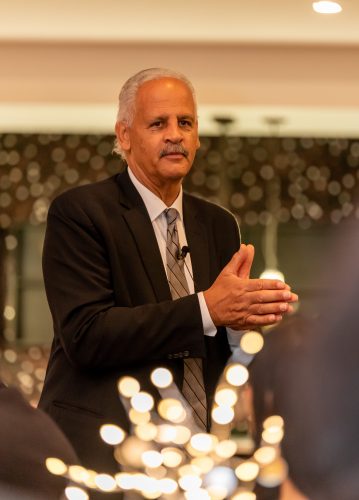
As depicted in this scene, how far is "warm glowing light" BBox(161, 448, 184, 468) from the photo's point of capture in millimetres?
855

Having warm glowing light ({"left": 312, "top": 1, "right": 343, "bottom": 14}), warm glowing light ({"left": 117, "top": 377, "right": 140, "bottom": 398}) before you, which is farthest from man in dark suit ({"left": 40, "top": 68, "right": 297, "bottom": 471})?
warm glowing light ({"left": 312, "top": 1, "right": 343, "bottom": 14})

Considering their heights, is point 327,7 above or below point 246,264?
above

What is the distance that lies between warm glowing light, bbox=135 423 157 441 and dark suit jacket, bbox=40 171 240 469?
0.53 meters

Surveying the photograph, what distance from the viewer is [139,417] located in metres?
0.89

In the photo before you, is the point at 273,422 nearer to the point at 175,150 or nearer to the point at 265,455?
the point at 265,455

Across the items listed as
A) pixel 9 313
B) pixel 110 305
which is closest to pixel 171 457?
pixel 110 305

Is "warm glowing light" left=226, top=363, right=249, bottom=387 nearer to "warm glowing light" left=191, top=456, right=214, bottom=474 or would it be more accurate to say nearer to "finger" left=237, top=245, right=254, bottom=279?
"warm glowing light" left=191, top=456, right=214, bottom=474

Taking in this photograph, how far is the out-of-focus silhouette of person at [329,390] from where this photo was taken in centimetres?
72

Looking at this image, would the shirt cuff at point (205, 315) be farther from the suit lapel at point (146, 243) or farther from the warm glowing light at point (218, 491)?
the warm glowing light at point (218, 491)

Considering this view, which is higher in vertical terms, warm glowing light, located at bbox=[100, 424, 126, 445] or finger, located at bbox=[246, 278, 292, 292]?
finger, located at bbox=[246, 278, 292, 292]

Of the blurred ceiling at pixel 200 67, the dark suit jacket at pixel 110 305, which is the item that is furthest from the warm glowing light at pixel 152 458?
the blurred ceiling at pixel 200 67

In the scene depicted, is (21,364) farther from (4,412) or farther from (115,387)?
(4,412)

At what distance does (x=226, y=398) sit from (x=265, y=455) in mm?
68

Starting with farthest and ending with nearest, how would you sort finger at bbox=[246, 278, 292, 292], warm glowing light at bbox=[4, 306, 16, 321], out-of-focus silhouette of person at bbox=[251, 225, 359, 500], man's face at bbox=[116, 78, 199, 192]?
warm glowing light at bbox=[4, 306, 16, 321] < man's face at bbox=[116, 78, 199, 192] < finger at bbox=[246, 278, 292, 292] < out-of-focus silhouette of person at bbox=[251, 225, 359, 500]
